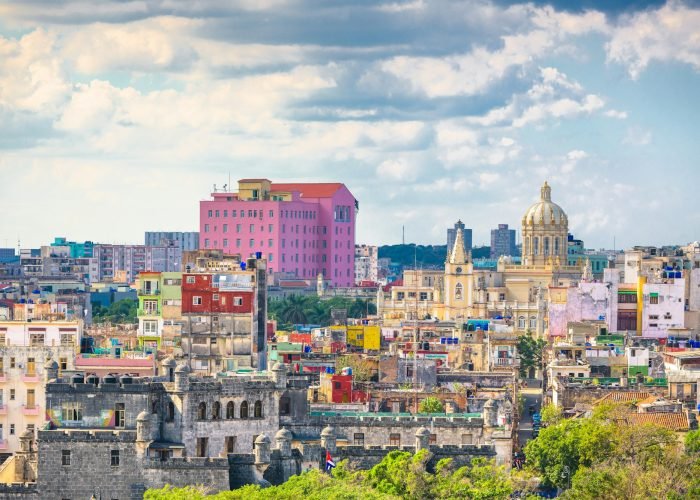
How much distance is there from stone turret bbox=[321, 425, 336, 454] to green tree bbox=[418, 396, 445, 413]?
22.8m

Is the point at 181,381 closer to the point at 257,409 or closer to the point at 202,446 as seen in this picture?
the point at 202,446

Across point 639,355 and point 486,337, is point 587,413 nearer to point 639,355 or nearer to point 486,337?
point 639,355

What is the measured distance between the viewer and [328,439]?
92.2 metres

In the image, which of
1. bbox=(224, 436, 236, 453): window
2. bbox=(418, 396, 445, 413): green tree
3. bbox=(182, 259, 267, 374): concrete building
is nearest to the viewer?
bbox=(224, 436, 236, 453): window

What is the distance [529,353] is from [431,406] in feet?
199

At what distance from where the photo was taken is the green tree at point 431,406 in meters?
116

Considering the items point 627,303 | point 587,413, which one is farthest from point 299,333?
point 587,413

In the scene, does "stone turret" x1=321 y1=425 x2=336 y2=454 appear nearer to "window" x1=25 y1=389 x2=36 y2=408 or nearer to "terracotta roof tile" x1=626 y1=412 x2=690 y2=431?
"terracotta roof tile" x1=626 y1=412 x2=690 y2=431

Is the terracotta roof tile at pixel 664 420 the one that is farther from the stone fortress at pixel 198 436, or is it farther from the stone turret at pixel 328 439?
the stone turret at pixel 328 439

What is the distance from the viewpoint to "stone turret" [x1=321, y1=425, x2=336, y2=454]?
91869 mm

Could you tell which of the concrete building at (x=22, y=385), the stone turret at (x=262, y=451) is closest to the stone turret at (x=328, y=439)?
the stone turret at (x=262, y=451)

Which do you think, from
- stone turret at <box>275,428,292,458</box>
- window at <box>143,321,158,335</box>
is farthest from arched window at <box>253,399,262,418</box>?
window at <box>143,321,158,335</box>

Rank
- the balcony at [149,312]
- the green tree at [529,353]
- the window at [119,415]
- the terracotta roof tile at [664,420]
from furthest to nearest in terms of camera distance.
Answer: the green tree at [529,353] → the balcony at [149,312] → the terracotta roof tile at [664,420] → the window at [119,415]

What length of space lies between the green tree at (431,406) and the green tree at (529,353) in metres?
52.7
